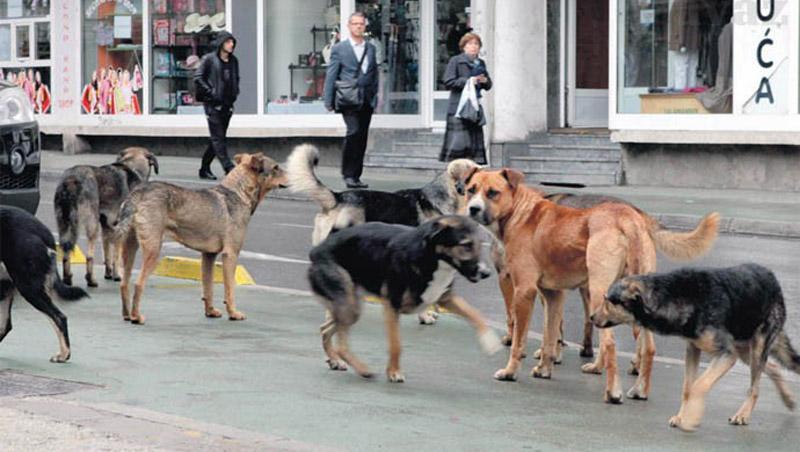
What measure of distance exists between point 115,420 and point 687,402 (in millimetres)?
2807

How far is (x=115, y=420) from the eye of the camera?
7285 mm

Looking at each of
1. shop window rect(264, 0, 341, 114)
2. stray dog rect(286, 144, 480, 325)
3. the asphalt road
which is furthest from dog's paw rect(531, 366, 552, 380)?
shop window rect(264, 0, 341, 114)

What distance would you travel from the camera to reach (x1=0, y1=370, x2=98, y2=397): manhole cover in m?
8.03

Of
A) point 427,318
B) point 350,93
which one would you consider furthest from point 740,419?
point 350,93

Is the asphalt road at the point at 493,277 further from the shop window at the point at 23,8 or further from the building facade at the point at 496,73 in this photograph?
the shop window at the point at 23,8

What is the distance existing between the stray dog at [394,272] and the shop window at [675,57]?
14.3m

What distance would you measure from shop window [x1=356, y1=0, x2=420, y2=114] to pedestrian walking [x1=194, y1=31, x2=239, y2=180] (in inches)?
171

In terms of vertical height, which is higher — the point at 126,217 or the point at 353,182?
the point at 126,217

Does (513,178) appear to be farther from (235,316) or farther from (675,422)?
(235,316)

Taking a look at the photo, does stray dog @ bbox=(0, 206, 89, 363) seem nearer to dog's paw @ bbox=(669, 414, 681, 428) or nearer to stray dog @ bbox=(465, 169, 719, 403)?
stray dog @ bbox=(465, 169, 719, 403)

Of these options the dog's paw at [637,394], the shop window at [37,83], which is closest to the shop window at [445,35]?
the shop window at [37,83]

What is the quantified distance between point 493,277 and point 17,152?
14.4 ft

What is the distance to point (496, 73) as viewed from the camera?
981 inches

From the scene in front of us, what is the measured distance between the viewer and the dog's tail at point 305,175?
10.8 metres
